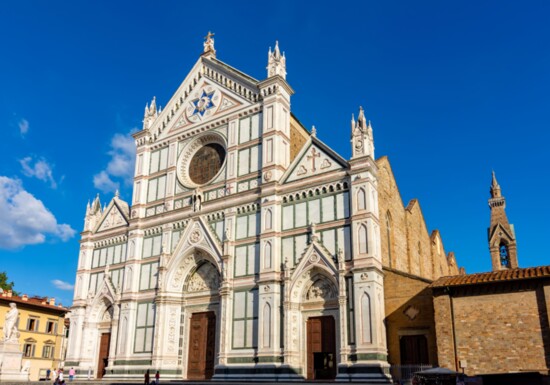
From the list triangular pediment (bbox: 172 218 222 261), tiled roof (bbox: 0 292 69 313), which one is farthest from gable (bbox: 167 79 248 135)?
tiled roof (bbox: 0 292 69 313)

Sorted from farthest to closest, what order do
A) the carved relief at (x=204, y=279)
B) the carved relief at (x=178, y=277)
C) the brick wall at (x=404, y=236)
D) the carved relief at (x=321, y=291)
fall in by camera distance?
the carved relief at (x=178, y=277)
the carved relief at (x=204, y=279)
the brick wall at (x=404, y=236)
the carved relief at (x=321, y=291)

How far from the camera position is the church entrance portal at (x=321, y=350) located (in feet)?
78.1

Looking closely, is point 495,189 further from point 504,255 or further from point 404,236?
point 404,236

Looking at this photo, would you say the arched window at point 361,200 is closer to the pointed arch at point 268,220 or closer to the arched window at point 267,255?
the pointed arch at point 268,220

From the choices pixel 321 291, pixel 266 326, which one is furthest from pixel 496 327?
pixel 266 326

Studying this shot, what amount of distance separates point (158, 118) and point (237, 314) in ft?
49.6

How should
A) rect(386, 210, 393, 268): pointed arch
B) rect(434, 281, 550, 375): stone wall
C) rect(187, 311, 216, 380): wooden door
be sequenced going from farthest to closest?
rect(187, 311, 216, 380): wooden door < rect(386, 210, 393, 268): pointed arch < rect(434, 281, 550, 375): stone wall

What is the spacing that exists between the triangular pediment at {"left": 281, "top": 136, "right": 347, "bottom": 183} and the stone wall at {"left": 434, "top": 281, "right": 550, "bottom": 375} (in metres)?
8.24

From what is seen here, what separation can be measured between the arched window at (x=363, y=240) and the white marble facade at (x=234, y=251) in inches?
2.1

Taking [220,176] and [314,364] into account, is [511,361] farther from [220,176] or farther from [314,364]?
[220,176]

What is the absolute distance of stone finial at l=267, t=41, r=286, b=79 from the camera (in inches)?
1171

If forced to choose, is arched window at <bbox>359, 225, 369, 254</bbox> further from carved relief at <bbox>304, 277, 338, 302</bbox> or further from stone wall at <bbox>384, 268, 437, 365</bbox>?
carved relief at <bbox>304, 277, 338, 302</bbox>

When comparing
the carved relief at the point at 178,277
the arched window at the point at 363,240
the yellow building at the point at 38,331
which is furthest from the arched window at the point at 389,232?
the yellow building at the point at 38,331

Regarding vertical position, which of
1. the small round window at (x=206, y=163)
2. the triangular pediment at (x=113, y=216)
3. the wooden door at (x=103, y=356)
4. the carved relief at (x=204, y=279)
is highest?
the small round window at (x=206, y=163)
